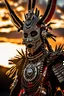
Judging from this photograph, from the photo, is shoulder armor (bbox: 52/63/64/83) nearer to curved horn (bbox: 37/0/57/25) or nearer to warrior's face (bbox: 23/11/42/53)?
warrior's face (bbox: 23/11/42/53)

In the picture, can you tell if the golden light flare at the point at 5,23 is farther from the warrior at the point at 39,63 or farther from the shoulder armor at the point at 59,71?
the shoulder armor at the point at 59,71

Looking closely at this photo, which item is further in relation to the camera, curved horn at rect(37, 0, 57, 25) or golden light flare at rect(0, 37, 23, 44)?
golden light flare at rect(0, 37, 23, 44)

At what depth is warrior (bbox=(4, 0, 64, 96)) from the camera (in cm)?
794

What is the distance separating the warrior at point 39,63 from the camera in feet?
26.1

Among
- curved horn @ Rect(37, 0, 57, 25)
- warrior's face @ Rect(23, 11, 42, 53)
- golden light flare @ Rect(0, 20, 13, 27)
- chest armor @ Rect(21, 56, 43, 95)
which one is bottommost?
chest armor @ Rect(21, 56, 43, 95)

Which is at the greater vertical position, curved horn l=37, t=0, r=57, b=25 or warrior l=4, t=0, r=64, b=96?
curved horn l=37, t=0, r=57, b=25

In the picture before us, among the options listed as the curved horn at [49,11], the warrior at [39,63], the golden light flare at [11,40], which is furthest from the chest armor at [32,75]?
the golden light flare at [11,40]

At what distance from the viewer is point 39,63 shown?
26.7ft

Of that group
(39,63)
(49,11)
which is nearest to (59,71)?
(39,63)

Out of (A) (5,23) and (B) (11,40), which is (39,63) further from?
(A) (5,23)

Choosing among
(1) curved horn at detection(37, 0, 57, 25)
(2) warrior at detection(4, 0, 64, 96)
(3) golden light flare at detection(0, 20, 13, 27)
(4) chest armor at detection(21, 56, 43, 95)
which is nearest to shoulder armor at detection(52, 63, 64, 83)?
(2) warrior at detection(4, 0, 64, 96)

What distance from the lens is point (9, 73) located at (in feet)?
28.5

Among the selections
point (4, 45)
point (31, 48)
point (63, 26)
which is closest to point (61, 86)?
point (31, 48)

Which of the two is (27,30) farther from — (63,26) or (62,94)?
(63,26)
